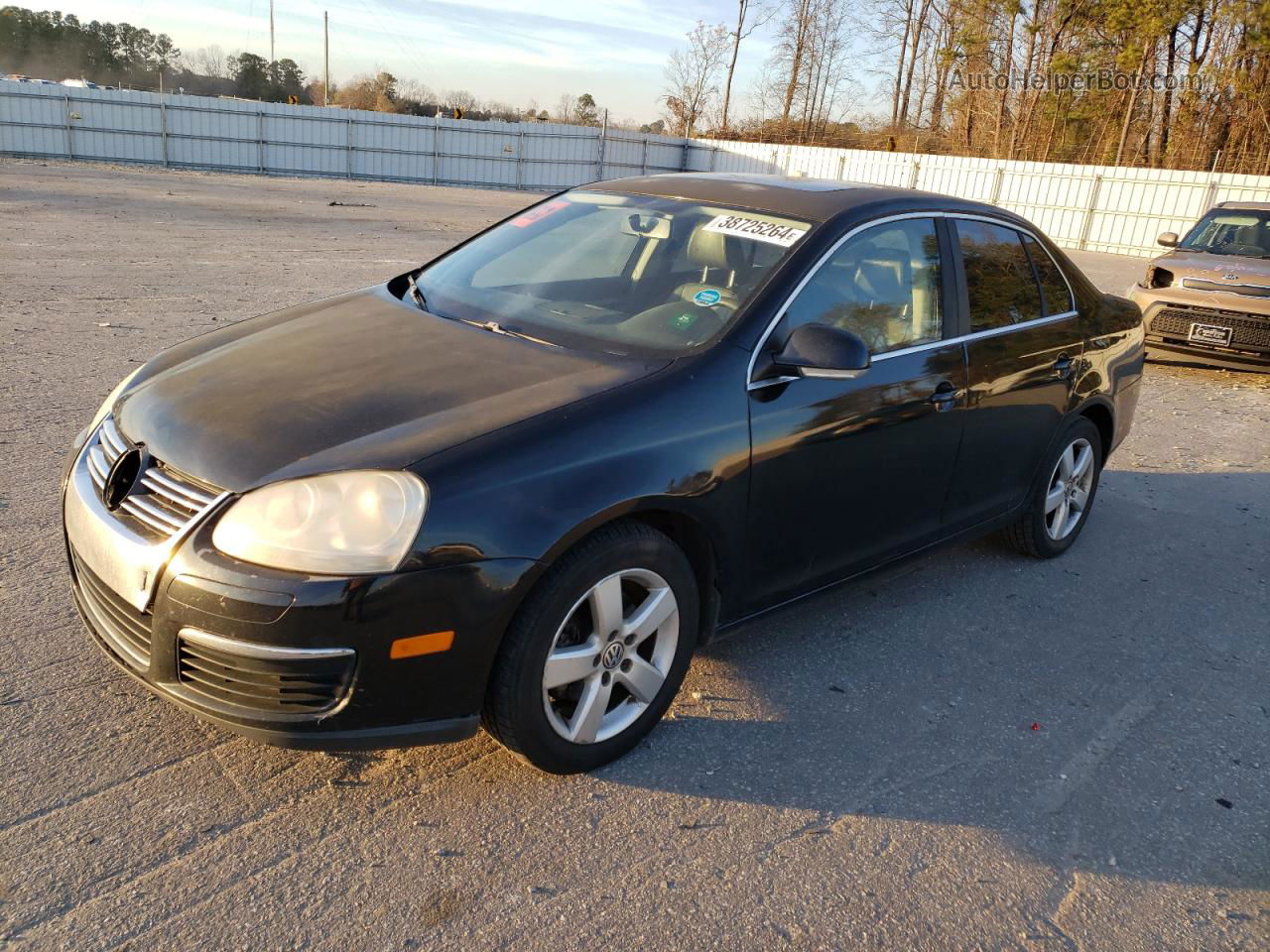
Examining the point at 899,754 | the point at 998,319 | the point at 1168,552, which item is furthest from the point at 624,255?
the point at 1168,552

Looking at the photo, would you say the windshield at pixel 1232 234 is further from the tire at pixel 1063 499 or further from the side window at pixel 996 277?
the side window at pixel 996 277

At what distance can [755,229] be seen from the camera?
3.73 m

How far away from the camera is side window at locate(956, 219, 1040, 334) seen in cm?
423

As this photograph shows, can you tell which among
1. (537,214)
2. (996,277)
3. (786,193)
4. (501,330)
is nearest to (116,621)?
(501,330)

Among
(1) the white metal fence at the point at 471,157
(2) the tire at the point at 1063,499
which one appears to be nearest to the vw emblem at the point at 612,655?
(2) the tire at the point at 1063,499

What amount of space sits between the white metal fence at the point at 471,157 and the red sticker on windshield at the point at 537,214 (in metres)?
26.9

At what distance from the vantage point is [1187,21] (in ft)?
120

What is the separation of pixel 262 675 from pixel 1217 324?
10.2 metres

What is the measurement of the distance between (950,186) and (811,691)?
31054 mm

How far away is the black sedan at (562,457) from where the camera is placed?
99.0 inches

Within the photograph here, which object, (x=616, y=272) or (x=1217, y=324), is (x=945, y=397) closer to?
(x=616, y=272)

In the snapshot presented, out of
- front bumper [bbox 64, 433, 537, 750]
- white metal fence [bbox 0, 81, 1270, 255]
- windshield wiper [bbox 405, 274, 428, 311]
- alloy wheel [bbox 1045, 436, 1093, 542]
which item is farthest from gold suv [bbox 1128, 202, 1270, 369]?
white metal fence [bbox 0, 81, 1270, 255]

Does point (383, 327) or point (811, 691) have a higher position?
point (383, 327)

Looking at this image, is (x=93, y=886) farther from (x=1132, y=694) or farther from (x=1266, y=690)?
(x=1266, y=690)
